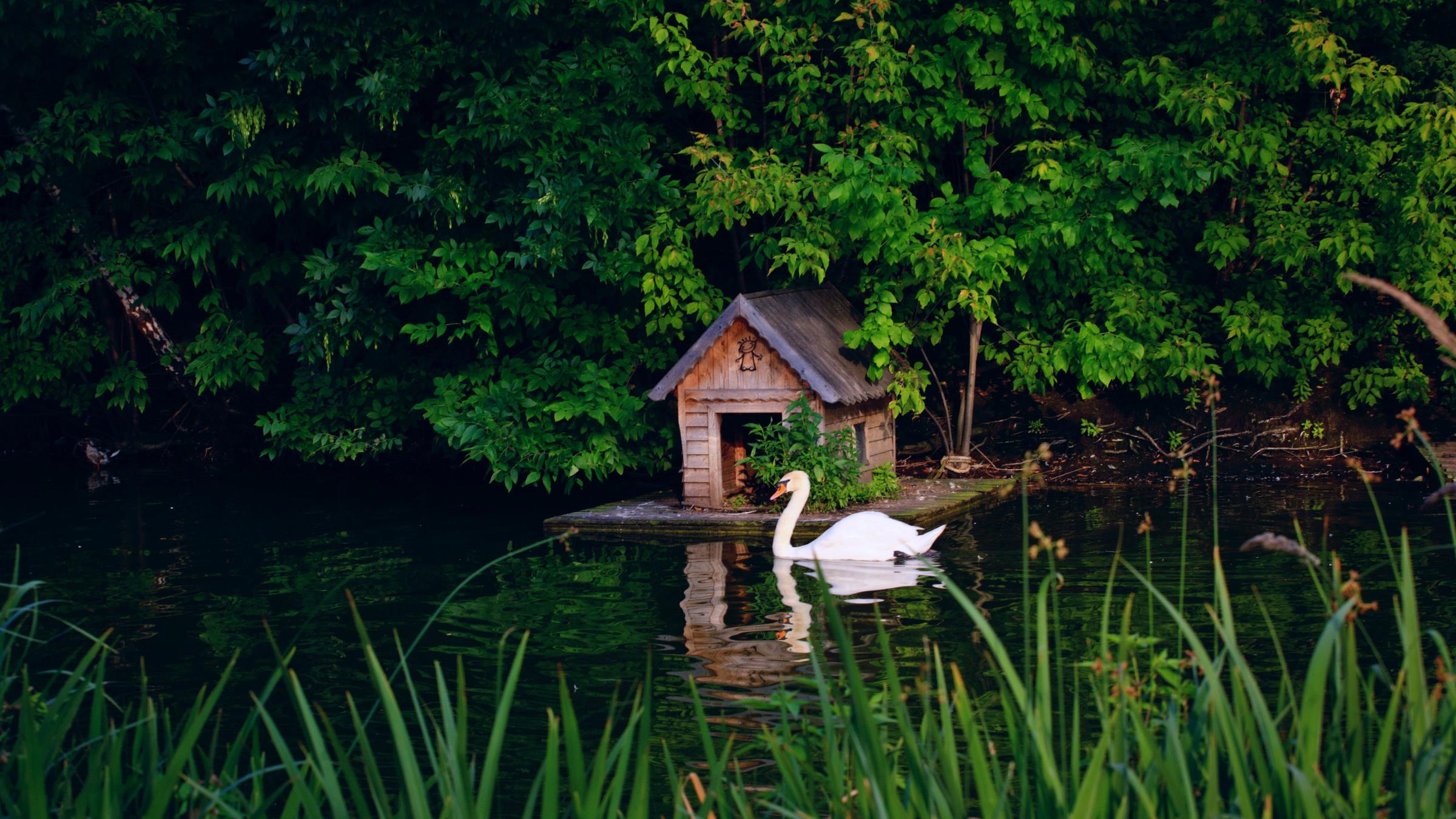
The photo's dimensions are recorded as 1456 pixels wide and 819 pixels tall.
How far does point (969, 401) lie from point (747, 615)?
21.8ft

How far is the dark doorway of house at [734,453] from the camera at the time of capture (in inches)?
607

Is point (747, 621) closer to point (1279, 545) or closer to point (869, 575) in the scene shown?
point (869, 575)

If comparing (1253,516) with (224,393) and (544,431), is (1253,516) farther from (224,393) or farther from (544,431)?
(224,393)

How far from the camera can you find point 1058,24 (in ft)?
48.0

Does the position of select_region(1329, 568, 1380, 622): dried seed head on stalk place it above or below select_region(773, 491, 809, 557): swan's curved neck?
above

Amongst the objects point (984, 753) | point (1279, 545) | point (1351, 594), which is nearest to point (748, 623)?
point (984, 753)

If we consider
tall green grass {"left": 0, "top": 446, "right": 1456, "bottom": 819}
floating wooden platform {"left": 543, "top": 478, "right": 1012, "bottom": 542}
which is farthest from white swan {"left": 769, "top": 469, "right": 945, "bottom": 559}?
tall green grass {"left": 0, "top": 446, "right": 1456, "bottom": 819}

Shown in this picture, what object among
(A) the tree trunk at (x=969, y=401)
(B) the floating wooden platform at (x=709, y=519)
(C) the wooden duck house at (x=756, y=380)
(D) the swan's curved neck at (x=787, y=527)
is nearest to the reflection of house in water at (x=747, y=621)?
(D) the swan's curved neck at (x=787, y=527)

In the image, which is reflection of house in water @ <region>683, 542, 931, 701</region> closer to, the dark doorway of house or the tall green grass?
the dark doorway of house

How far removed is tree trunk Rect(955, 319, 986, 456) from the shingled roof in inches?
58.7

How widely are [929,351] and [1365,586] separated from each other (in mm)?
8192

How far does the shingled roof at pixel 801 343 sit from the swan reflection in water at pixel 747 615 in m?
1.71

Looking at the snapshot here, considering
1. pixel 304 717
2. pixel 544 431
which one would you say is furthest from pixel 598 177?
pixel 304 717

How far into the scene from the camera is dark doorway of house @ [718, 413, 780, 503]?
1541 cm
